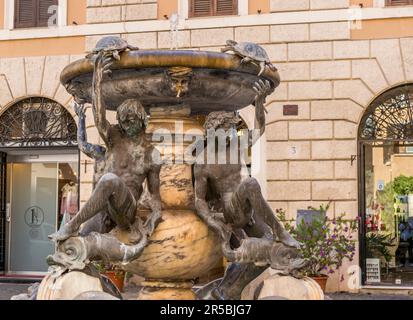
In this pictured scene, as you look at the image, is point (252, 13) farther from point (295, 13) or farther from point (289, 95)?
point (289, 95)

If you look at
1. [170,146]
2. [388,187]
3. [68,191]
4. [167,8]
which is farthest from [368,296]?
[170,146]

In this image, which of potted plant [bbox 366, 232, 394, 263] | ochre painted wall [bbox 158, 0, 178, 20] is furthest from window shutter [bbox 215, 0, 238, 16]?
potted plant [bbox 366, 232, 394, 263]

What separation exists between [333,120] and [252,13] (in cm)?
240

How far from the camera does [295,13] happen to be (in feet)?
43.2

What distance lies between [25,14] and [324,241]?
23.9 ft

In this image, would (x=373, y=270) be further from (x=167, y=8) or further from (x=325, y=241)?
(x=167, y=8)

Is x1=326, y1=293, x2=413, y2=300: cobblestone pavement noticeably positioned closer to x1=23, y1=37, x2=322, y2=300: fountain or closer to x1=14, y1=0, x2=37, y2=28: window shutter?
x1=23, y1=37, x2=322, y2=300: fountain

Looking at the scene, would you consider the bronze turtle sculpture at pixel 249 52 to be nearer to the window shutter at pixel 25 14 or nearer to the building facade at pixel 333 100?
the building facade at pixel 333 100

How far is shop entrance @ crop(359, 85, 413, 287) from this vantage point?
1282cm

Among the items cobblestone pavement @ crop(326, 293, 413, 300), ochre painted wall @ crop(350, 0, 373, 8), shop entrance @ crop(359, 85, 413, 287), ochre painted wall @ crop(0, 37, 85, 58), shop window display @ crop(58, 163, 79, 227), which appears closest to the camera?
cobblestone pavement @ crop(326, 293, 413, 300)

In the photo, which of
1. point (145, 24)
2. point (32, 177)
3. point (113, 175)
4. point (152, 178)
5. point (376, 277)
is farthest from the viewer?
point (32, 177)

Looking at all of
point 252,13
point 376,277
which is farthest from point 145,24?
point 376,277

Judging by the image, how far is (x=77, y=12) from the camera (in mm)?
14211

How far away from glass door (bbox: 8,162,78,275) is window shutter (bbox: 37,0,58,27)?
2.70 m
